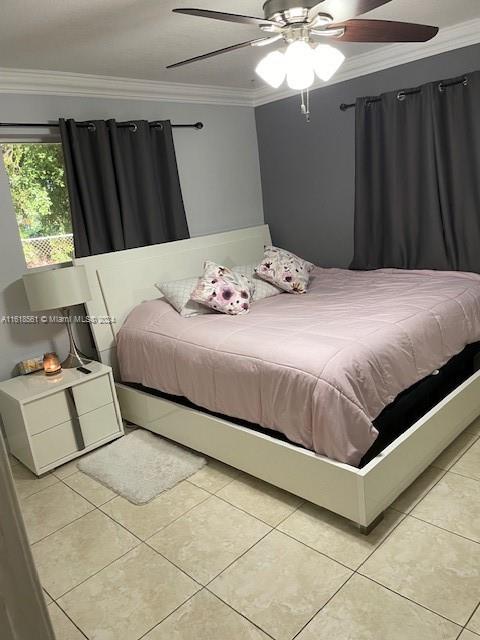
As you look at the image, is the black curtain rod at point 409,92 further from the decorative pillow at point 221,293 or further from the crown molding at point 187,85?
the decorative pillow at point 221,293

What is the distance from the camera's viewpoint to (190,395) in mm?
2773

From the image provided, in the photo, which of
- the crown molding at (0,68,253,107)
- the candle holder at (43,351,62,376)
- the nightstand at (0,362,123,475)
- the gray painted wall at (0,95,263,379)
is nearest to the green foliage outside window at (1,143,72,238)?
the gray painted wall at (0,95,263,379)

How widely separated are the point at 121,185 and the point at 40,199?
0.56m

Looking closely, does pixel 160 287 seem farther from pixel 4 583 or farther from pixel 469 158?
pixel 4 583

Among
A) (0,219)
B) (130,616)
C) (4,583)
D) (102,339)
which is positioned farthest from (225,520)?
(0,219)

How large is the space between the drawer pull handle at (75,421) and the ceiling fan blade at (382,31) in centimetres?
235

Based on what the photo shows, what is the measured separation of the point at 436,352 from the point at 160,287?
1849mm

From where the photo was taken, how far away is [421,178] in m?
3.60

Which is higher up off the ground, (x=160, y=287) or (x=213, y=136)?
(x=213, y=136)

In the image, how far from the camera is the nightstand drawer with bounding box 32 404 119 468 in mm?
2820

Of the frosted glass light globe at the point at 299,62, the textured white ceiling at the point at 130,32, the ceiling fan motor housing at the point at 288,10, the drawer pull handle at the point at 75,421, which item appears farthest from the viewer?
the drawer pull handle at the point at 75,421

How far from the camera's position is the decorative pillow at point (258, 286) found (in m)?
3.64

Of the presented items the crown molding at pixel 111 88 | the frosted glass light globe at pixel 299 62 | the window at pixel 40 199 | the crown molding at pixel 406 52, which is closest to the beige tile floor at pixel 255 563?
the window at pixel 40 199

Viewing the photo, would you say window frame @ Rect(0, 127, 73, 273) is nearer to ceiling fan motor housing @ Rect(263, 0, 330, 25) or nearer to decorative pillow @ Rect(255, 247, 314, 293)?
decorative pillow @ Rect(255, 247, 314, 293)
